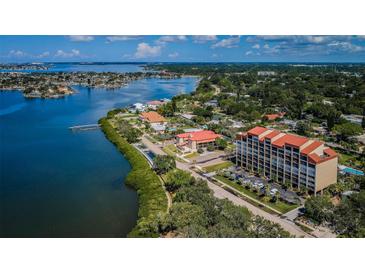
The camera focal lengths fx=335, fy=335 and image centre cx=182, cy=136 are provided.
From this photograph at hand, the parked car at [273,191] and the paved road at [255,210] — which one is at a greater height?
the parked car at [273,191]

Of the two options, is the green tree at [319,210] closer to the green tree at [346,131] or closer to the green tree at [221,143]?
the green tree at [221,143]

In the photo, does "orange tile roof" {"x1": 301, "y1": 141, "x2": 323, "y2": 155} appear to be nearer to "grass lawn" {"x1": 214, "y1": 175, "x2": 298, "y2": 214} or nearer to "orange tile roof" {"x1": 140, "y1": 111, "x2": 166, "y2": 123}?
"grass lawn" {"x1": 214, "y1": 175, "x2": 298, "y2": 214}

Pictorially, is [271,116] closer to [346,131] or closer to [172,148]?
[346,131]

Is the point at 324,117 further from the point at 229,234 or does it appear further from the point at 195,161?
the point at 229,234

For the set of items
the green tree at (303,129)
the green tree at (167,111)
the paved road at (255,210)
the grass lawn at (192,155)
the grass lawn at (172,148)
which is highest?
the green tree at (167,111)

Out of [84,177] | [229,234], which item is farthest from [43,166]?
[229,234]

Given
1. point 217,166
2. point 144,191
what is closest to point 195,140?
point 217,166

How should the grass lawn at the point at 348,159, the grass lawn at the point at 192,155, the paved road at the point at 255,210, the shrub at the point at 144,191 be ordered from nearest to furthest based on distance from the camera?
1. the shrub at the point at 144,191
2. the paved road at the point at 255,210
3. the grass lawn at the point at 348,159
4. the grass lawn at the point at 192,155

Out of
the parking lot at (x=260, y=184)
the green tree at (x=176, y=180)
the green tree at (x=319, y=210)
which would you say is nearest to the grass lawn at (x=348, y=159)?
the parking lot at (x=260, y=184)

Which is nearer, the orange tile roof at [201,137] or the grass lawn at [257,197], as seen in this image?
the grass lawn at [257,197]
